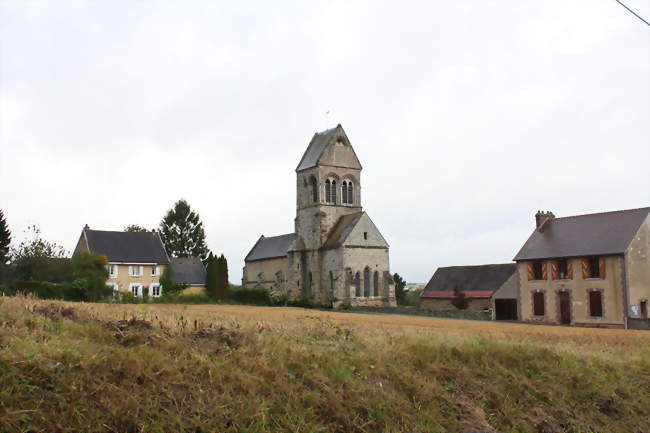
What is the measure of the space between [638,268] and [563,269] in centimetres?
A: 456

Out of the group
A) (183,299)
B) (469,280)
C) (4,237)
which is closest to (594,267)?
(469,280)

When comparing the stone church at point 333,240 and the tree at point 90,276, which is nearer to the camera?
the tree at point 90,276

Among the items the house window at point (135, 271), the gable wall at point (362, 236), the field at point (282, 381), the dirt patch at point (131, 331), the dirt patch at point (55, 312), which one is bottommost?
the field at point (282, 381)

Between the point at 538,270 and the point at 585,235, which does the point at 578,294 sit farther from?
the point at 585,235

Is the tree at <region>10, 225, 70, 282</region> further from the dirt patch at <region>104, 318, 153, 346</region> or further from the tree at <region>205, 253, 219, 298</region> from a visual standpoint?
the dirt patch at <region>104, 318, 153, 346</region>

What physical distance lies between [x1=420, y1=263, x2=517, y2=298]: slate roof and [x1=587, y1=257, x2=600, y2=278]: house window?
10.7m

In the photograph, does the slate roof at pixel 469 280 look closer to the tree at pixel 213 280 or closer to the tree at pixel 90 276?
the tree at pixel 213 280

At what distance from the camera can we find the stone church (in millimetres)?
60656

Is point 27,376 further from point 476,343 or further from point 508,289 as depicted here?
point 508,289

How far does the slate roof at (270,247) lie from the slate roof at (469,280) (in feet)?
53.0

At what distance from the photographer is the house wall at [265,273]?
69188mm

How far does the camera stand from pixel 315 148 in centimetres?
6706

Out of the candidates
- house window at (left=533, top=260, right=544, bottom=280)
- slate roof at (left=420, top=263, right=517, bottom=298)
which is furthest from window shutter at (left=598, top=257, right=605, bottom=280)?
slate roof at (left=420, top=263, right=517, bottom=298)

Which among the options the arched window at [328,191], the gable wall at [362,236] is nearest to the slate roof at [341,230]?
the gable wall at [362,236]
